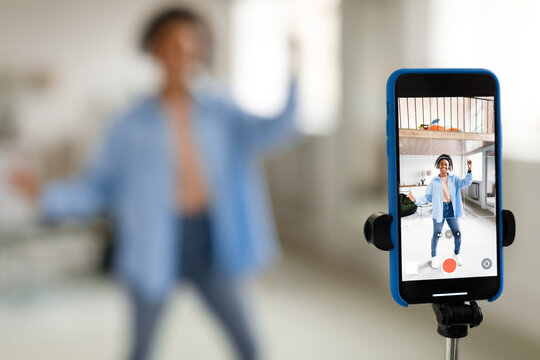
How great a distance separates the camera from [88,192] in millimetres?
1098

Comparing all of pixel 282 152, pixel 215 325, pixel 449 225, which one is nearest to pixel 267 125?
pixel 215 325

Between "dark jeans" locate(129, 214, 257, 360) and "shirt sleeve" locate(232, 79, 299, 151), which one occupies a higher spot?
"shirt sleeve" locate(232, 79, 299, 151)

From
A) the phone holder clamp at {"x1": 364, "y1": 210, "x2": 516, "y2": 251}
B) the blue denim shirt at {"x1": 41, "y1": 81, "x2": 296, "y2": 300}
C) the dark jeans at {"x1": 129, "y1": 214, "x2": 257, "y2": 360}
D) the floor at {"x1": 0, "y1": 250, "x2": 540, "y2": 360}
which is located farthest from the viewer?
the floor at {"x1": 0, "y1": 250, "x2": 540, "y2": 360}

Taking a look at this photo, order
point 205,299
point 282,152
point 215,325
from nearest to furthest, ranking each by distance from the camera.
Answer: point 205,299
point 215,325
point 282,152

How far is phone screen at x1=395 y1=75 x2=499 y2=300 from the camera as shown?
0.73 ft

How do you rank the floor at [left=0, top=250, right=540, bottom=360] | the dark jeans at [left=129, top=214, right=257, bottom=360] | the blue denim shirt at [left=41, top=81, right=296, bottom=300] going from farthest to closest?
the floor at [left=0, top=250, right=540, bottom=360]
the blue denim shirt at [left=41, top=81, right=296, bottom=300]
the dark jeans at [left=129, top=214, right=257, bottom=360]

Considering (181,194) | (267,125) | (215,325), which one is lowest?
(215,325)

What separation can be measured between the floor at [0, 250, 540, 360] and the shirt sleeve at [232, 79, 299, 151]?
0.39 meters

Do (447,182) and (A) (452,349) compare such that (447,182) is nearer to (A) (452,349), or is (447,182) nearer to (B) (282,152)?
(A) (452,349)

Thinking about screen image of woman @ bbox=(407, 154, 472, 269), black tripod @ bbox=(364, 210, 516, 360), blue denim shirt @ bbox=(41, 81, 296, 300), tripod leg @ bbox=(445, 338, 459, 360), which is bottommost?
blue denim shirt @ bbox=(41, 81, 296, 300)

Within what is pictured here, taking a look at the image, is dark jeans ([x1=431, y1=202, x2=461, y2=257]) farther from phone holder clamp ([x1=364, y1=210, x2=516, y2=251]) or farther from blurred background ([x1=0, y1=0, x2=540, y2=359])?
blurred background ([x1=0, y1=0, x2=540, y2=359])

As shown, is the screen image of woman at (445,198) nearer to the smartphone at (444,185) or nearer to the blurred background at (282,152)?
the smartphone at (444,185)

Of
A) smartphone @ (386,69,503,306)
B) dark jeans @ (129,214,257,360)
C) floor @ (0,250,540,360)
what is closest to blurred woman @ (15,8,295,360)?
dark jeans @ (129,214,257,360)

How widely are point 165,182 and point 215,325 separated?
17.4 inches
